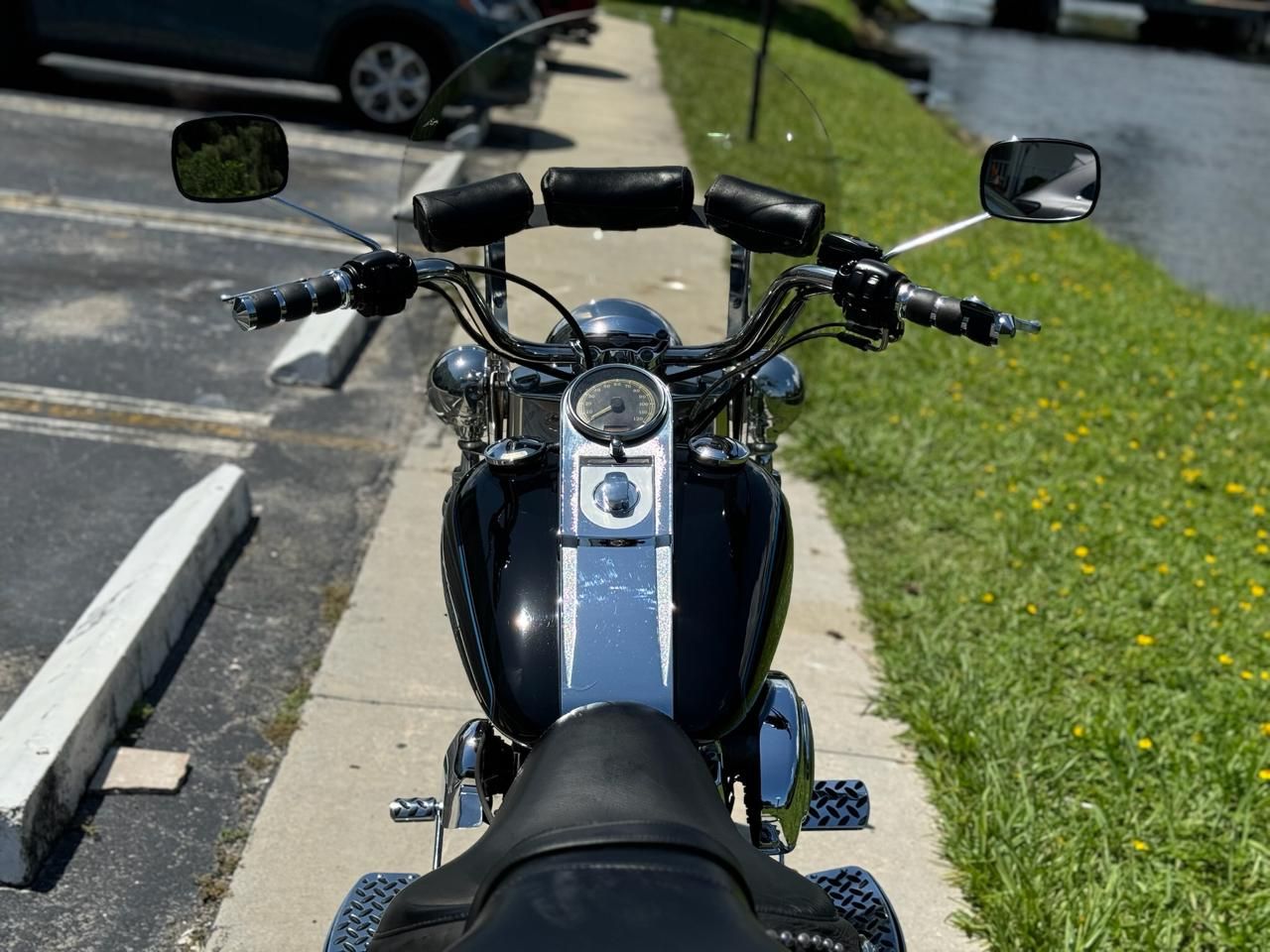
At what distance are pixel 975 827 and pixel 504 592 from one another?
1.87 m

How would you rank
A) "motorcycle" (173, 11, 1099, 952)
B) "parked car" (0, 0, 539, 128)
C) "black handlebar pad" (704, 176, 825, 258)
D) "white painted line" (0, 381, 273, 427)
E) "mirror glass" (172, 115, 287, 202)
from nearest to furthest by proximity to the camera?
"motorcycle" (173, 11, 1099, 952) → "mirror glass" (172, 115, 287, 202) → "black handlebar pad" (704, 176, 825, 258) → "white painted line" (0, 381, 273, 427) → "parked car" (0, 0, 539, 128)

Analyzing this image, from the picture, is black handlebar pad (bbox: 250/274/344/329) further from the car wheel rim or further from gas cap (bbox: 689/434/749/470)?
the car wheel rim

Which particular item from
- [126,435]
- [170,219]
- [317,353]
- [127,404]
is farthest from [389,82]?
[126,435]

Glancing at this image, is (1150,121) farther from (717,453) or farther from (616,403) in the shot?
(616,403)

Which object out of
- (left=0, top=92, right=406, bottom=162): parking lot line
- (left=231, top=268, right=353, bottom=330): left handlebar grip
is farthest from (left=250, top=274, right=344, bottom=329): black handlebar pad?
(left=0, top=92, right=406, bottom=162): parking lot line

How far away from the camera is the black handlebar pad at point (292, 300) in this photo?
6.63 ft

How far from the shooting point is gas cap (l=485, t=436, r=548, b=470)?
2.17m

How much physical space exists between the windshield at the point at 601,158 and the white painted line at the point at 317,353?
2367mm

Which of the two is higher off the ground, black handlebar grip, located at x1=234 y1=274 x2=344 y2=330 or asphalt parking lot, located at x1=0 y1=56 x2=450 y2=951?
black handlebar grip, located at x1=234 y1=274 x2=344 y2=330

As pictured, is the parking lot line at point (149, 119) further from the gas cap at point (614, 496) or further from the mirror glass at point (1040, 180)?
the gas cap at point (614, 496)

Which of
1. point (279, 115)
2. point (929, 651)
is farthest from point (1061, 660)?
point (279, 115)

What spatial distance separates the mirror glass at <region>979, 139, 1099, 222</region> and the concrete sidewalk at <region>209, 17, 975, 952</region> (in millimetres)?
849

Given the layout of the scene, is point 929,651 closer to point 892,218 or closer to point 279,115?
point 892,218

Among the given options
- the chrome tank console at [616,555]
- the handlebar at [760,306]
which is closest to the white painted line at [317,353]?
the handlebar at [760,306]
